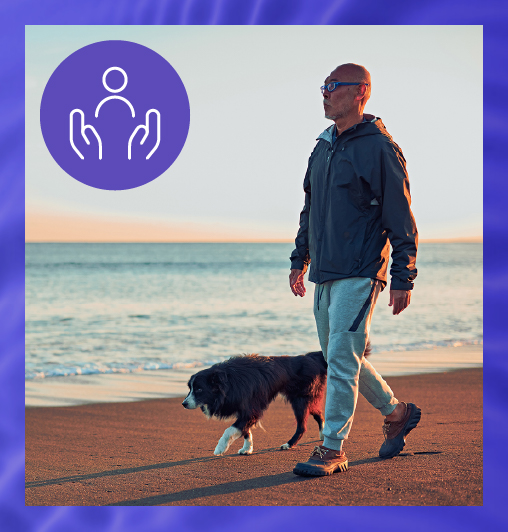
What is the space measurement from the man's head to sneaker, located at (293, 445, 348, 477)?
1.85 meters

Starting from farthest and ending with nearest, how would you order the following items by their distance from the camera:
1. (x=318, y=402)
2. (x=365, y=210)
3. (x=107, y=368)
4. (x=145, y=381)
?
(x=107, y=368) < (x=145, y=381) < (x=318, y=402) < (x=365, y=210)

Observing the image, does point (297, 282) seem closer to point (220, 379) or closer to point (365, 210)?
point (365, 210)

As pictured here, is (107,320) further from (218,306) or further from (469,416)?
(469,416)

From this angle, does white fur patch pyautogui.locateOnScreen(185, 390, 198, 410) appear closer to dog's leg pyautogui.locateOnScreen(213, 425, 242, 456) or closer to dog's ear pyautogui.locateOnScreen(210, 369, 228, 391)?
dog's ear pyautogui.locateOnScreen(210, 369, 228, 391)

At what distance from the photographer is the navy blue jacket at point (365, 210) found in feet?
10.7

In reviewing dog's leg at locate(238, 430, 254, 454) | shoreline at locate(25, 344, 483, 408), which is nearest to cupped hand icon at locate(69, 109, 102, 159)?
dog's leg at locate(238, 430, 254, 454)

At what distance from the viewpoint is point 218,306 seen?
793 inches

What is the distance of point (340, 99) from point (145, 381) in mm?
5296

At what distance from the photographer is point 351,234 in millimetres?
3338

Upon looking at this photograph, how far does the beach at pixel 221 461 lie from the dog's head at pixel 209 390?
0.31m

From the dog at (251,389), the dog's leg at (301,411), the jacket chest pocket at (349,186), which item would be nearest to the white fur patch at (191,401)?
the dog at (251,389)

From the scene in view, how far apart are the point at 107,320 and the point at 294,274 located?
13418 millimetres

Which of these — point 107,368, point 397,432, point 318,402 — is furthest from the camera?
point 107,368

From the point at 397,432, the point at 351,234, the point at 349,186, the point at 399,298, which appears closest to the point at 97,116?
the point at 349,186
